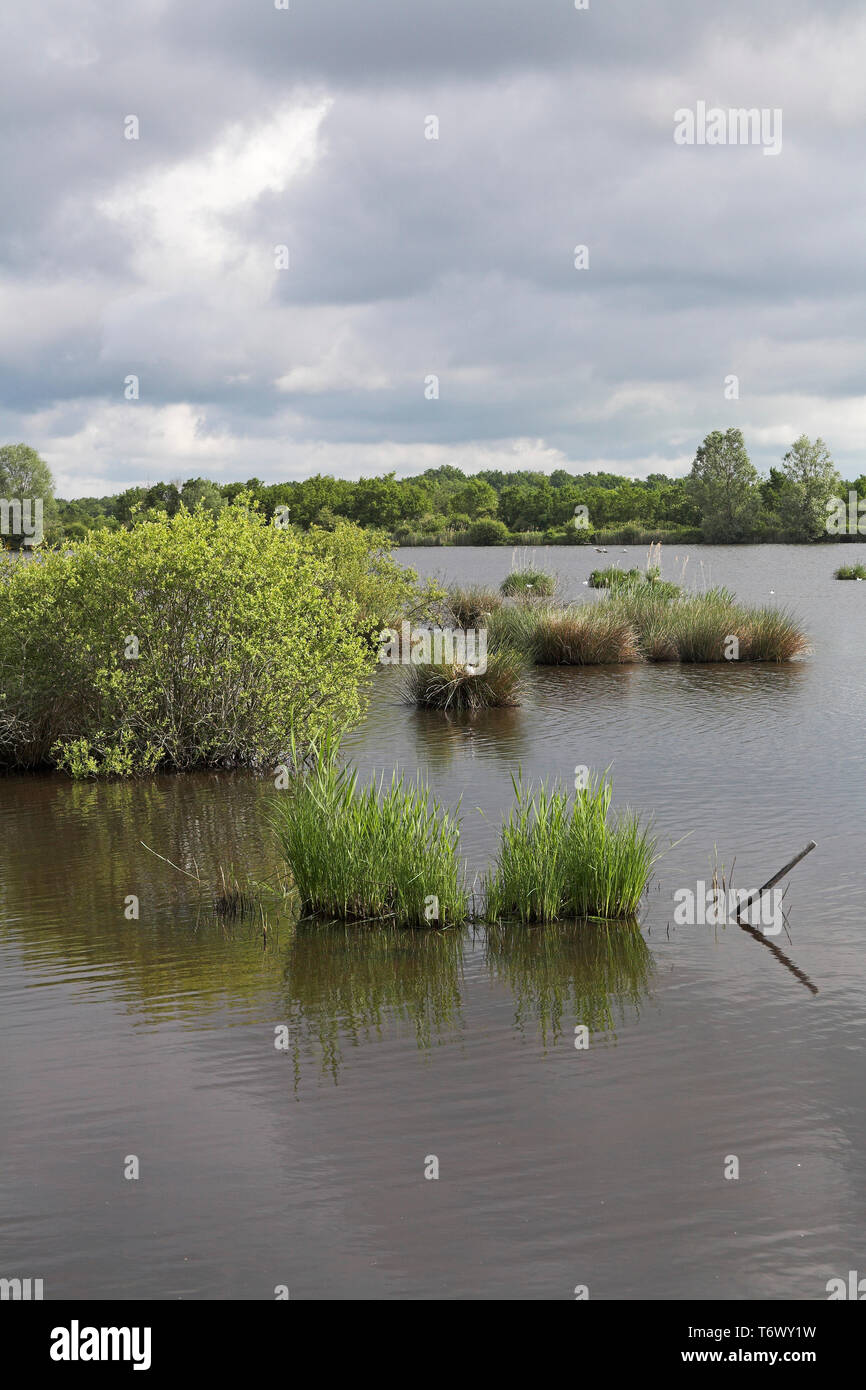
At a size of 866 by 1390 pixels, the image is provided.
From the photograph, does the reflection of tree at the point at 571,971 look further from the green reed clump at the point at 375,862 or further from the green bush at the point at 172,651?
the green bush at the point at 172,651

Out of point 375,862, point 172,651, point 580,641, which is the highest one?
point 172,651

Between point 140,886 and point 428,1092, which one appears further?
point 140,886

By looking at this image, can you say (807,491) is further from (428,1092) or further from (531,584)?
(428,1092)

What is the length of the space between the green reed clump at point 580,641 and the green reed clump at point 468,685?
19.1ft

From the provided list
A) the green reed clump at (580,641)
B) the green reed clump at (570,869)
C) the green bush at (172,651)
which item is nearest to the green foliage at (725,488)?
the green reed clump at (580,641)

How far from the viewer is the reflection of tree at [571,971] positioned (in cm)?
732

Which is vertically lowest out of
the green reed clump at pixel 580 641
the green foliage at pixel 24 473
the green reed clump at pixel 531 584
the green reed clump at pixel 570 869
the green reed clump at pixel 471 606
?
the green reed clump at pixel 570 869

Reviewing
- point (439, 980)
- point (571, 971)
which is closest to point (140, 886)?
point (439, 980)

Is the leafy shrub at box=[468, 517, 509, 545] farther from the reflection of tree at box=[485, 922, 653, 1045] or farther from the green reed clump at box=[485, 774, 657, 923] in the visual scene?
the reflection of tree at box=[485, 922, 653, 1045]

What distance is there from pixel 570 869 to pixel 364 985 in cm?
198

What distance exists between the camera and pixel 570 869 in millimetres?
9047

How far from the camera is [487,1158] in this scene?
558cm
